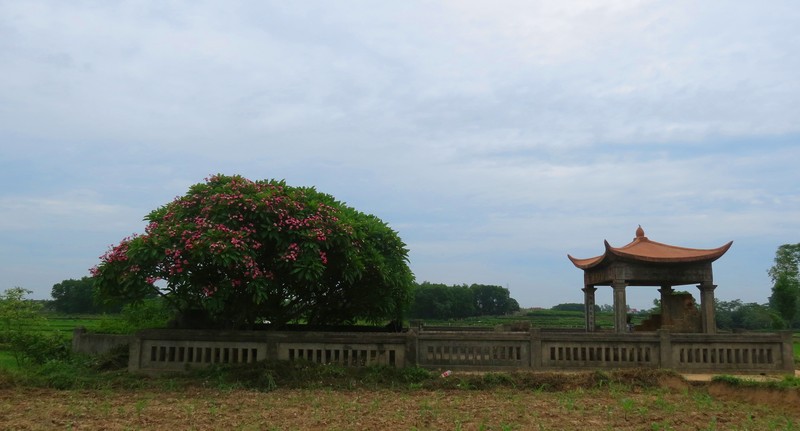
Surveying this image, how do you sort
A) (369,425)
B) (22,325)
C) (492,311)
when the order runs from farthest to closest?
(492,311), (22,325), (369,425)

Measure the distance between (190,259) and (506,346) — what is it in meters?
7.60

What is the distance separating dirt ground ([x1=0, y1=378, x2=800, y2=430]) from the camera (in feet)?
31.5

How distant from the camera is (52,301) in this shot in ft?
242

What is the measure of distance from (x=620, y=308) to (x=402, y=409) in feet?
35.5

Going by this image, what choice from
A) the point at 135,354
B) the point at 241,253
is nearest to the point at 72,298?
the point at 135,354

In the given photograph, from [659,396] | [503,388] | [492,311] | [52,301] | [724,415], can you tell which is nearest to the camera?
[724,415]

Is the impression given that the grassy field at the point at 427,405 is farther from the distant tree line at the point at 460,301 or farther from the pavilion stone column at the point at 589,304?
the distant tree line at the point at 460,301

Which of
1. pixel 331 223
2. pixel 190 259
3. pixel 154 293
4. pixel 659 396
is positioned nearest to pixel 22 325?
pixel 154 293

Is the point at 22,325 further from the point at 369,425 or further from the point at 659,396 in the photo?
the point at 659,396

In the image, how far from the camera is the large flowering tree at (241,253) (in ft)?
45.6

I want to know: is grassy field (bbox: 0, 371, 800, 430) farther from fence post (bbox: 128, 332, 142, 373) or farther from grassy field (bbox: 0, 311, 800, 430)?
fence post (bbox: 128, 332, 142, 373)

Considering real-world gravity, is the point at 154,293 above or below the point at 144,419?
above

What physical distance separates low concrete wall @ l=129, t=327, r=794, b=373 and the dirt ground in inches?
62.0

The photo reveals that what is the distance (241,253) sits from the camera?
13758mm
